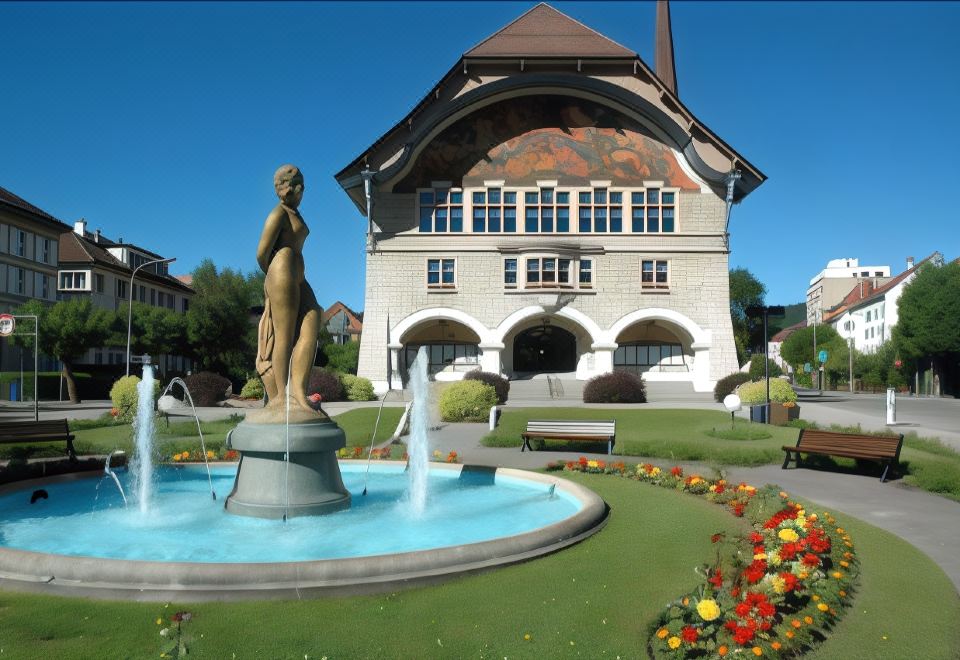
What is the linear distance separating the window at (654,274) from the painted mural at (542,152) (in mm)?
4590

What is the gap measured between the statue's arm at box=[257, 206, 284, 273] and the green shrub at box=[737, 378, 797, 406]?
883 inches

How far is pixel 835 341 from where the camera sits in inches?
3295

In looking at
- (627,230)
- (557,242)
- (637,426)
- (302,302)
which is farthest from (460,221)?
(302,302)

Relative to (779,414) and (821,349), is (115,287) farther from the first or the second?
(821,349)

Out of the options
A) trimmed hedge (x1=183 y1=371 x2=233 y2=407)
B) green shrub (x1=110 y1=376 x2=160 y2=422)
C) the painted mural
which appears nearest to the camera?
green shrub (x1=110 y1=376 x2=160 y2=422)

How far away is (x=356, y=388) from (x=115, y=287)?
120ft

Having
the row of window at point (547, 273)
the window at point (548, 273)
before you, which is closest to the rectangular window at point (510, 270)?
the row of window at point (547, 273)

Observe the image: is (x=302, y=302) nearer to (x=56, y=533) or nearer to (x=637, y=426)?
(x=56, y=533)

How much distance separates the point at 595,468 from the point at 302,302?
6.45 metres

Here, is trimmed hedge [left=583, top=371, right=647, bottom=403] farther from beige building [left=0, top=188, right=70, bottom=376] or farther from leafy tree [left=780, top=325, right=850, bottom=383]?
leafy tree [left=780, top=325, right=850, bottom=383]

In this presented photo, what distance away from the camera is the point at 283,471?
9062mm

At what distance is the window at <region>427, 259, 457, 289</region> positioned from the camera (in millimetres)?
41562

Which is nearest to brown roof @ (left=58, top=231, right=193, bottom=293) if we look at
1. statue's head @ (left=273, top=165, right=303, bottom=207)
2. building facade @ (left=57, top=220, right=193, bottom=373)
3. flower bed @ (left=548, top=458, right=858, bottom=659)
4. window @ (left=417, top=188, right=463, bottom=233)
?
building facade @ (left=57, top=220, right=193, bottom=373)

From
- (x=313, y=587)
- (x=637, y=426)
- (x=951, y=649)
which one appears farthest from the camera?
(x=637, y=426)
